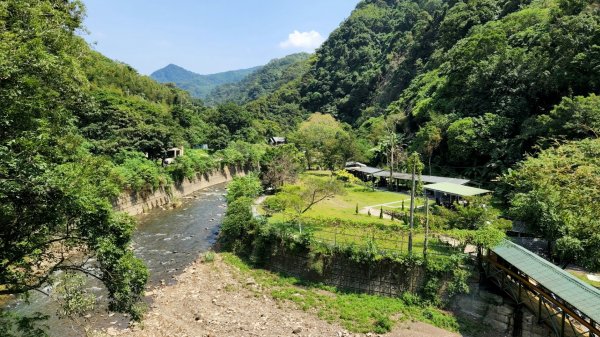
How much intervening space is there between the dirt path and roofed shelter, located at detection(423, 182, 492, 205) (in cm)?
1640

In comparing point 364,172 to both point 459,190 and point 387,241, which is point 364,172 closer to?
point 459,190

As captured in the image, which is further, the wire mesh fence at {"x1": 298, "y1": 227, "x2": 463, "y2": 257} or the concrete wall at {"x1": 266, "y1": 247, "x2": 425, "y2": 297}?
the wire mesh fence at {"x1": 298, "y1": 227, "x2": 463, "y2": 257}

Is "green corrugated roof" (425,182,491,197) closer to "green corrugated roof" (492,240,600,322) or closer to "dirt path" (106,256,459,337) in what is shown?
"green corrugated roof" (492,240,600,322)

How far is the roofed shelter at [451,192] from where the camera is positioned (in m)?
32.3

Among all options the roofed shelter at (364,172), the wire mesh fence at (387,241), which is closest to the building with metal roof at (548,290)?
the wire mesh fence at (387,241)

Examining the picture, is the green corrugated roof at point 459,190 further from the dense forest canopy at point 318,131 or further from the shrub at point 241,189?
the shrub at point 241,189

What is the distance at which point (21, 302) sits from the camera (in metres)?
21.1

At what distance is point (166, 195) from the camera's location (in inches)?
1960

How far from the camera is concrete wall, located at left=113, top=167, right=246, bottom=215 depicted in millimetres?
41844

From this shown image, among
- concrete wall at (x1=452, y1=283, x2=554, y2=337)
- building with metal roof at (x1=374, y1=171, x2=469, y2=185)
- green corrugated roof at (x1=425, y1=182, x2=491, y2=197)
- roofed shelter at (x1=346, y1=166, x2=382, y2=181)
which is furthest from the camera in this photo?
roofed shelter at (x1=346, y1=166, x2=382, y2=181)

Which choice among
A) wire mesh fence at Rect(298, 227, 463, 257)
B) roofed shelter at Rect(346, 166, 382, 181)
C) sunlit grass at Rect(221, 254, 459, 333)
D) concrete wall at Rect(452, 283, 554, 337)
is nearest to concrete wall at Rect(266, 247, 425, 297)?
sunlit grass at Rect(221, 254, 459, 333)

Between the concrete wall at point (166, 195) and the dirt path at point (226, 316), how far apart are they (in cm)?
1999

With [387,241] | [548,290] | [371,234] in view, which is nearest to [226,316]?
[371,234]

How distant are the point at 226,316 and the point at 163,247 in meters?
13.8
